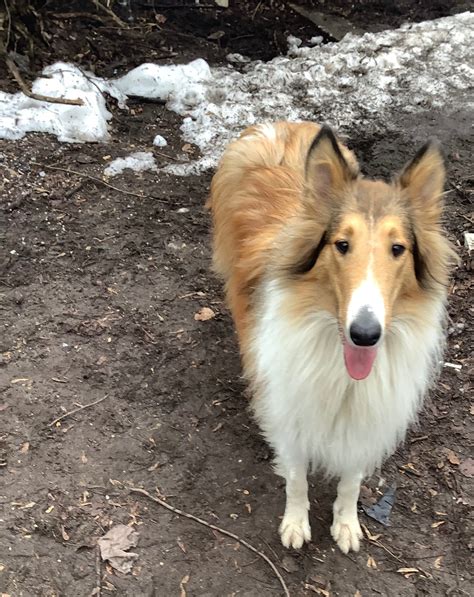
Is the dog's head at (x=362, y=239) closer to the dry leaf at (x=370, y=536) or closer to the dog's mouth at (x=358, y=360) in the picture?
the dog's mouth at (x=358, y=360)

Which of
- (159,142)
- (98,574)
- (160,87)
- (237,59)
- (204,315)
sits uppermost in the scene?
(237,59)

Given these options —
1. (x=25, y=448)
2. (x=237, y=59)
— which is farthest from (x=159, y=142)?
(x=25, y=448)

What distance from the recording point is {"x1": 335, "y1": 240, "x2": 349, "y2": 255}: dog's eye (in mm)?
2344

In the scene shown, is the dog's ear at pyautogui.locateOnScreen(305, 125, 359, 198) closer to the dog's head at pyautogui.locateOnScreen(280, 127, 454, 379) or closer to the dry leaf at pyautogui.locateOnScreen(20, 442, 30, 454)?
the dog's head at pyautogui.locateOnScreen(280, 127, 454, 379)

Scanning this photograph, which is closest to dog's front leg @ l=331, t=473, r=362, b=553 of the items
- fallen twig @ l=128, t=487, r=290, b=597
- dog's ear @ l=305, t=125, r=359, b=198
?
fallen twig @ l=128, t=487, r=290, b=597

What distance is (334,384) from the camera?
8.61 feet

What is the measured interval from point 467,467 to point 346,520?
801mm

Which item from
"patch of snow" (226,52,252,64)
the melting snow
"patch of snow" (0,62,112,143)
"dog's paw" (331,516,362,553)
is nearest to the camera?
"dog's paw" (331,516,362,553)

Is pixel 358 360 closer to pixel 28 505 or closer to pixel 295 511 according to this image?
pixel 295 511

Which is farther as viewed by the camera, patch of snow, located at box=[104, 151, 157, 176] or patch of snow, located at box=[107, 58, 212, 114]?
patch of snow, located at box=[107, 58, 212, 114]

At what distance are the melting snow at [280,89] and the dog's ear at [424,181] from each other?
3212 millimetres

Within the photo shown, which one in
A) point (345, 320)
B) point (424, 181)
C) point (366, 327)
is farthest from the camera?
point (424, 181)

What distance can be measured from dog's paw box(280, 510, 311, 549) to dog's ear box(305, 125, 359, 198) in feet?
5.25

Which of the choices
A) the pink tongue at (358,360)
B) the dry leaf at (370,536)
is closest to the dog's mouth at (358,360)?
the pink tongue at (358,360)
